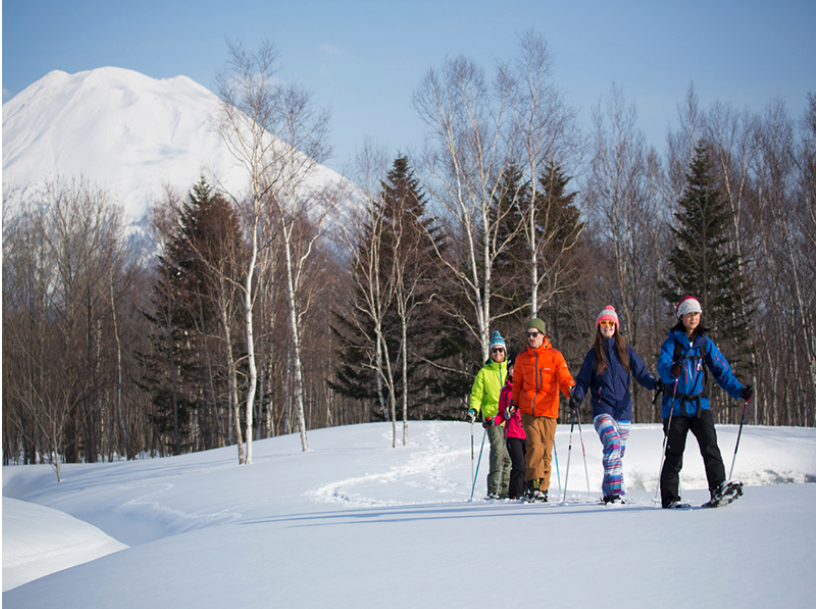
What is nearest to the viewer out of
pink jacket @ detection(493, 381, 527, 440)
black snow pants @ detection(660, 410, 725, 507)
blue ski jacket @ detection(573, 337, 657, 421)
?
black snow pants @ detection(660, 410, 725, 507)

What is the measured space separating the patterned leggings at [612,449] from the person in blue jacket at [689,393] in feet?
1.25

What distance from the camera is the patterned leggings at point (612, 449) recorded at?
4.96 metres

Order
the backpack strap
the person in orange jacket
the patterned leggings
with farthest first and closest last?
the person in orange jacket
the patterned leggings
the backpack strap

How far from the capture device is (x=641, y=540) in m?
3.19

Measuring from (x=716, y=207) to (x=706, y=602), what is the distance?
2267 cm

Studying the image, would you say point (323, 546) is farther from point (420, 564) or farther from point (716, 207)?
point (716, 207)

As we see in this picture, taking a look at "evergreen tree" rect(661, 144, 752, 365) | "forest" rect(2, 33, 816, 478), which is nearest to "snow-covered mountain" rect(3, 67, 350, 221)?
"forest" rect(2, 33, 816, 478)

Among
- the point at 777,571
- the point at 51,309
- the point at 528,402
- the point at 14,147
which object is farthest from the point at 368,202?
the point at 14,147

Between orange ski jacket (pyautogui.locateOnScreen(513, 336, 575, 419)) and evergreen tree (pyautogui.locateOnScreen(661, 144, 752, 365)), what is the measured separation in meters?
18.0

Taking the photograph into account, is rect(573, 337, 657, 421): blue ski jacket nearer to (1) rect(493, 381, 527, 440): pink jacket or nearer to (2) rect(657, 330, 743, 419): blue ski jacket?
(2) rect(657, 330, 743, 419): blue ski jacket

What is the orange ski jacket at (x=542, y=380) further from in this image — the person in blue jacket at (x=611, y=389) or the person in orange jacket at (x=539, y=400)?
the person in blue jacket at (x=611, y=389)

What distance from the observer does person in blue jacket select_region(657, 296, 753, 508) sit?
14.8 ft

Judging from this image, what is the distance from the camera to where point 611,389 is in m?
5.13

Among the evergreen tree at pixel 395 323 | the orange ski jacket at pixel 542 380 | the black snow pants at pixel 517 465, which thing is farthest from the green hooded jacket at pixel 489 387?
the evergreen tree at pixel 395 323
